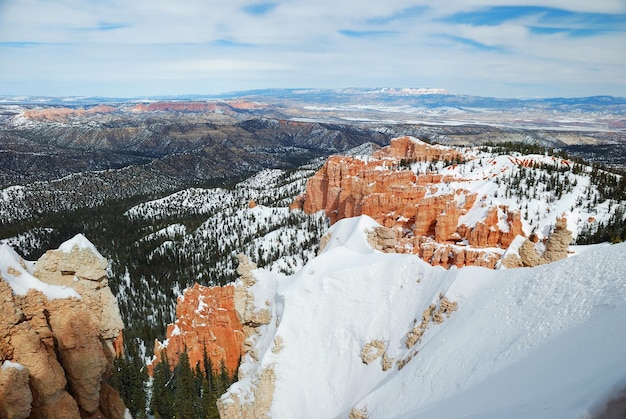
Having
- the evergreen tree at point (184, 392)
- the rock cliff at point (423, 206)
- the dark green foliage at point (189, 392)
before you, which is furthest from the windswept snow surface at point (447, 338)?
the rock cliff at point (423, 206)

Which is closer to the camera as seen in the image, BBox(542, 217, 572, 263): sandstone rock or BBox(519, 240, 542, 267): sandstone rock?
BBox(542, 217, 572, 263): sandstone rock

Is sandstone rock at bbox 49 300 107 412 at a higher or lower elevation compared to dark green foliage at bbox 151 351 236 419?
higher

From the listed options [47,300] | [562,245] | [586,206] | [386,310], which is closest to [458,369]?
[386,310]

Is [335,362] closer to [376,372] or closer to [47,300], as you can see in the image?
[376,372]

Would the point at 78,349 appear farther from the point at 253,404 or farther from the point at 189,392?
the point at 189,392

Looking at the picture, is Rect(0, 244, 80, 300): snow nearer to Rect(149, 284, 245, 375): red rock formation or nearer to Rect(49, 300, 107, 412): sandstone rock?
Rect(49, 300, 107, 412): sandstone rock

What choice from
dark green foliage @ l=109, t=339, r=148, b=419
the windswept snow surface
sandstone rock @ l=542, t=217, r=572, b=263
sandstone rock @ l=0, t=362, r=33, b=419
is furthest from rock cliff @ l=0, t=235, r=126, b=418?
sandstone rock @ l=542, t=217, r=572, b=263

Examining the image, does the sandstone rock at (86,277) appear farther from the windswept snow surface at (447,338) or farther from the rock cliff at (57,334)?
the windswept snow surface at (447,338)
